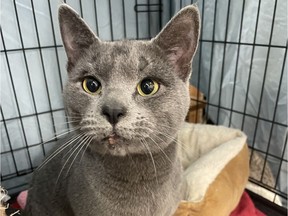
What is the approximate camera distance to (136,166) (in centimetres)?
76

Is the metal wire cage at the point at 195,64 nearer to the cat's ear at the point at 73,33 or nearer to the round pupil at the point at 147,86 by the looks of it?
the cat's ear at the point at 73,33

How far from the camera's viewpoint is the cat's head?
643 mm

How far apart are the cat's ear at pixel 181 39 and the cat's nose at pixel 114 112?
25 centimetres

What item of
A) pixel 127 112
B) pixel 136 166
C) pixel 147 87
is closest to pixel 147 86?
pixel 147 87

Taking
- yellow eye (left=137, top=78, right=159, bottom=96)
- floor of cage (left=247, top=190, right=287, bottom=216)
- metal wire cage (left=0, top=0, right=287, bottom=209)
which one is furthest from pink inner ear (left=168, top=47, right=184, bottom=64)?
floor of cage (left=247, top=190, right=287, bottom=216)

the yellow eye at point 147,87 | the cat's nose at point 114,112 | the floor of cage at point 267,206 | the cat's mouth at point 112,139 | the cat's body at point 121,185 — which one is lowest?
the floor of cage at point 267,206

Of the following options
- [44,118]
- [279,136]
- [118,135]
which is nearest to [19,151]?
[44,118]

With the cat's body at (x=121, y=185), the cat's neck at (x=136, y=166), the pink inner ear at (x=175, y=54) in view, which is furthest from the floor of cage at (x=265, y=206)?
the pink inner ear at (x=175, y=54)

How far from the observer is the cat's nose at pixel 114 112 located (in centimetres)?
61

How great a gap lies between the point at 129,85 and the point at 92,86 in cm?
11

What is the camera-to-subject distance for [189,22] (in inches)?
28.8

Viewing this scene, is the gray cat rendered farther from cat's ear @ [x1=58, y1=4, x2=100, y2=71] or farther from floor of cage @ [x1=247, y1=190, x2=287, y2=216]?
floor of cage @ [x1=247, y1=190, x2=287, y2=216]

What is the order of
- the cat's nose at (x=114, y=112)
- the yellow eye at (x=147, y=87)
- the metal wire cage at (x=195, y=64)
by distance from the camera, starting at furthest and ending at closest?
the metal wire cage at (x=195, y=64)
the yellow eye at (x=147, y=87)
the cat's nose at (x=114, y=112)

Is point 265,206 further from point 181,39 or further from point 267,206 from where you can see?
point 181,39
